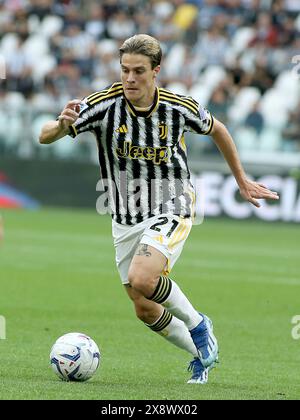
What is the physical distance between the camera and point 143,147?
7.31m

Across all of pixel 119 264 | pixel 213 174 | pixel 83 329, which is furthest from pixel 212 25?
pixel 119 264

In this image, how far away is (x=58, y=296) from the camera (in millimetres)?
11531

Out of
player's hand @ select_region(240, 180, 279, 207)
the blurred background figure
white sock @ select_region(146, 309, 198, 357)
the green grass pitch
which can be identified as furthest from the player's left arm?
the blurred background figure

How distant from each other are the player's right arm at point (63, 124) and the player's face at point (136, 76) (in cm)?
36

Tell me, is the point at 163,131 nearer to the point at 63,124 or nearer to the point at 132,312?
the point at 63,124

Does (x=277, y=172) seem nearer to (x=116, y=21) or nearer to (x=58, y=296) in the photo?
(x=116, y=21)

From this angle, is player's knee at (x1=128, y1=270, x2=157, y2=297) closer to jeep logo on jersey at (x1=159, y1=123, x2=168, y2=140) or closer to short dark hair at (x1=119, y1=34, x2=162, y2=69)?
jeep logo on jersey at (x1=159, y1=123, x2=168, y2=140)

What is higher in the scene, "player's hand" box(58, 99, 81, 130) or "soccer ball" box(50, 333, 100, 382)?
"player's hand" box(58, 99, 81, 130)

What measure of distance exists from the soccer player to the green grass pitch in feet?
1.48

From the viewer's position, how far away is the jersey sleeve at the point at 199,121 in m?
7.41

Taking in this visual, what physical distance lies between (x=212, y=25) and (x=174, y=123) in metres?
16.1

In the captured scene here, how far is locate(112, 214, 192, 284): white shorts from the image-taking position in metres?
7.16

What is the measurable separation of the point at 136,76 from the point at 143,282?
1370 millimetres

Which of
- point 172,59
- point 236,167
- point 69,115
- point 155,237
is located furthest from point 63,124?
point 172,59
